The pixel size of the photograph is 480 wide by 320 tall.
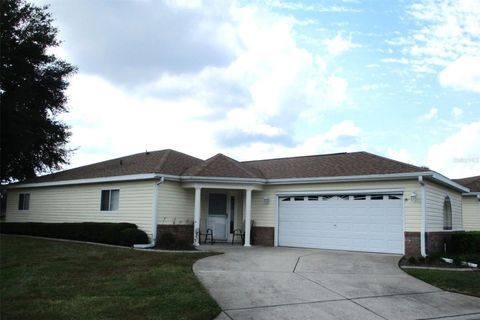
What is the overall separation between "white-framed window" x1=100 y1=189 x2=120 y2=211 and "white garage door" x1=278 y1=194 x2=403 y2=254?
733cm

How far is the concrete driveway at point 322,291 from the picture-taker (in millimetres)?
7738

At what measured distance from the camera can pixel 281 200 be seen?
18.5m

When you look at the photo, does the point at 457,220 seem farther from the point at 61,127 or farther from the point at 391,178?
the point at 61,127

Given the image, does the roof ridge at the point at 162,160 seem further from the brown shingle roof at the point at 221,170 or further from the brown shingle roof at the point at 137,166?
the brown shingle roof at the point at 221,170

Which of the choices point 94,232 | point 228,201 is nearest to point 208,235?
point 228,201

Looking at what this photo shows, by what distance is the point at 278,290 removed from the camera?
9.16 m

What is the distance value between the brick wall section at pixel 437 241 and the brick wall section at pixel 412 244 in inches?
17.8

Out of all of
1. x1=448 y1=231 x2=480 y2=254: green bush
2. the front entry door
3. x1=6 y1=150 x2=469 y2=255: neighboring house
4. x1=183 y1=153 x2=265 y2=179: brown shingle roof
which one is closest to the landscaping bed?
x1=6 y1=150 x2=469 y2=255: neighboring house

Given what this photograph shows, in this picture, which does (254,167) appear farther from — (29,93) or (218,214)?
(29,93)

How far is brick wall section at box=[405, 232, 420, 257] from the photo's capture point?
48.4 ft

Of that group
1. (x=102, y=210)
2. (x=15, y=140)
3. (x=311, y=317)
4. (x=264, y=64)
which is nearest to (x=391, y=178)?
(x=264, y=64)

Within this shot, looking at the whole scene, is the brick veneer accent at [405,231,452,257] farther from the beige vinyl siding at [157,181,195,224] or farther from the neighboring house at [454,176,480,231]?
the neighboring house at [454,176,480,231]

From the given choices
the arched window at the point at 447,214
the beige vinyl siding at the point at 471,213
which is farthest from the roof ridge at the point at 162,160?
the beige vinyl siding at the point at 471,213

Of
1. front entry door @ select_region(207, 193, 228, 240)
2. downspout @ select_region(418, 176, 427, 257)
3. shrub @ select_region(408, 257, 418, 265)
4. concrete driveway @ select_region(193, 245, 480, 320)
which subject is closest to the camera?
concrete driveway @ select_region(193, 245, 480, 320)
